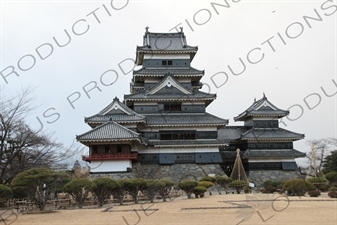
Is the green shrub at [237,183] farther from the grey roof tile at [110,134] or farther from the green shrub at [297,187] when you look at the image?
the grey roof tile at [110,134]

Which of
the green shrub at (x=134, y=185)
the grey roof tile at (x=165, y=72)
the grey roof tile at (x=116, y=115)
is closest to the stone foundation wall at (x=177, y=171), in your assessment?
the grey roof tile at (x=116, y=115)

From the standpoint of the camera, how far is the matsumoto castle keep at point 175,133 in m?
30.0

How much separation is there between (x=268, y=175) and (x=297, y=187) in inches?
428

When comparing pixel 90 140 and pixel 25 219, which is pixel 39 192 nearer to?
pixel 25 219

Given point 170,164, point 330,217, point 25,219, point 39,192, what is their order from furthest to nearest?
point 170,164, point 39,192, point 25,219, point 330,217

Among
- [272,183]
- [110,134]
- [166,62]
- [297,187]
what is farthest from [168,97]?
[297,187]

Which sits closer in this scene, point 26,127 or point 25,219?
point 25,219

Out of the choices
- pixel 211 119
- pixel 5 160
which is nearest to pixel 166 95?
pixel 211 119

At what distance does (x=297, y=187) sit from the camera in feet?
83.6

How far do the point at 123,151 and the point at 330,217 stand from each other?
19.4 meters

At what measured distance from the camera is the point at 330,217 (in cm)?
1388

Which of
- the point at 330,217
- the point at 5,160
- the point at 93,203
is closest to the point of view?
the point at 330,217

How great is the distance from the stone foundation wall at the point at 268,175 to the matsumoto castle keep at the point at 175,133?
105mm

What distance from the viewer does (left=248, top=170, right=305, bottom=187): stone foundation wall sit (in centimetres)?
3579
